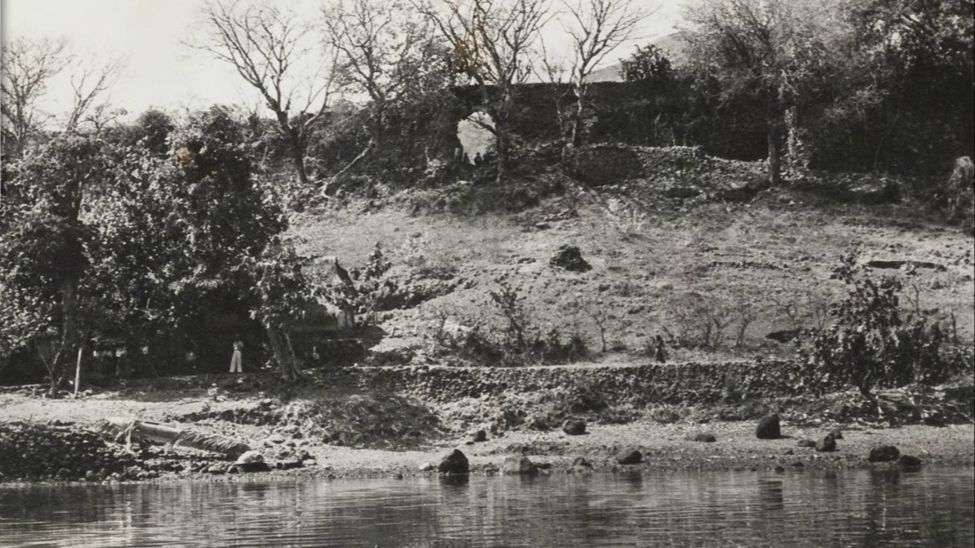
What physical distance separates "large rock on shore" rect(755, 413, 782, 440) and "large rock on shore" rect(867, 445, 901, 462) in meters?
2.59

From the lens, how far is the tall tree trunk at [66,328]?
26.2m

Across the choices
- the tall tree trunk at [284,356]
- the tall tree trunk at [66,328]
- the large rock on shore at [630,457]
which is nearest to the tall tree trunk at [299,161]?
the tall tree trunk at [66,328]

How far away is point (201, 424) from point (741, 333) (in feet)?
42.2

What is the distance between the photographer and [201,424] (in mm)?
23891

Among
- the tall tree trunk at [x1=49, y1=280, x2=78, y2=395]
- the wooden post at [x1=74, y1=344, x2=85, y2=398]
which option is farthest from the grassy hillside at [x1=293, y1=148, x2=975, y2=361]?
the tall tree trunk at [x1=49, y1=280, x2=78, y2=395]

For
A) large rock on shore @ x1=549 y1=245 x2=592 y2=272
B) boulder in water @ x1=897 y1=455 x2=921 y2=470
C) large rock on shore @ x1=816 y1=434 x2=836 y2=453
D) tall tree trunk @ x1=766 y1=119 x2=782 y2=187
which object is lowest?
boulder in water @ x1=897 y1=455 x2=921 y2=470

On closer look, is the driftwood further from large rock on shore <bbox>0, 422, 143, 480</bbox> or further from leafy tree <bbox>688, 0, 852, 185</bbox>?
leafy tree <bbox>688, 0, 852, 185</bbox>

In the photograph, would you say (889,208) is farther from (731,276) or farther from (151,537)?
(151,537)

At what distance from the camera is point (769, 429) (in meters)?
22.4

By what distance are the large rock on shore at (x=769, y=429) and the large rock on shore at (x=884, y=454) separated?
259cm

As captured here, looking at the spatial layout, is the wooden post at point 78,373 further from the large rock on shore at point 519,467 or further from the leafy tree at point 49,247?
the large rock on shore at point 519,467

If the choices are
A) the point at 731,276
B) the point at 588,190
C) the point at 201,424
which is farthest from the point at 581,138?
the point at 201,424

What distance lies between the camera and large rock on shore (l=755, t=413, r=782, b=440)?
22.3m

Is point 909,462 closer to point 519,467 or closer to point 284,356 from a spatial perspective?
point 519,467
